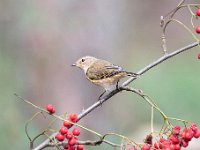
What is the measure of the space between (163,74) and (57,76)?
4.81m

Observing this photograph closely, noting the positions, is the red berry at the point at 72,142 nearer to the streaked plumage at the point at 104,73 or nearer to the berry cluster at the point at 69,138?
the berry cluster at the point at 69,138

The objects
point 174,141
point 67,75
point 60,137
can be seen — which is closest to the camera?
→ point 174,141

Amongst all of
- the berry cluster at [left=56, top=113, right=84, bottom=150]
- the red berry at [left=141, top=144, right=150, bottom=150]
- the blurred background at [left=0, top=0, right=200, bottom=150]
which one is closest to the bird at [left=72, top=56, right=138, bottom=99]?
the berry cluster at [left=56, top=113, right=84, bottom=150]

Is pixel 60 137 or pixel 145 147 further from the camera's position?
pixel 60 137

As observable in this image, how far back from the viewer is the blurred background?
8.97 meters

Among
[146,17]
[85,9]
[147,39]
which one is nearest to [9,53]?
[85,9]

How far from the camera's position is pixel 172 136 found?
305 cm

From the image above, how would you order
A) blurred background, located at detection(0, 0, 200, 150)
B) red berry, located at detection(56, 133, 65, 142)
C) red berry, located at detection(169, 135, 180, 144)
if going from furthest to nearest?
blurred background, located at detection(0, 0, 200, 150) < red berry, located at detection(56, 133, 65, 142) < red berry, located at detection(169, 135, 180, 144)

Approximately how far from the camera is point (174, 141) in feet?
9.91

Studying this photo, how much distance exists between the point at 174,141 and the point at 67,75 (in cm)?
639

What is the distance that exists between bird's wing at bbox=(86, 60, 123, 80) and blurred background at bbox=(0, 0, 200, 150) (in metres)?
3.30

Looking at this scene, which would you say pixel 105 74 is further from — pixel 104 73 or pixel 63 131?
pixel 63 131

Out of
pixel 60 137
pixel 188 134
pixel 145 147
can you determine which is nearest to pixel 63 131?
pixel 60 137

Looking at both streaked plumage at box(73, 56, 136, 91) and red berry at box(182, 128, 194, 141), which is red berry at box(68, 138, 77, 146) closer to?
red berry at box(182, 128, 194, 141)
